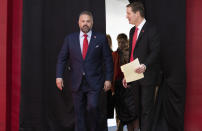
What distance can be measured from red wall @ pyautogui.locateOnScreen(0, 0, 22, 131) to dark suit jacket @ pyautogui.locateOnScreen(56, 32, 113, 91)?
0.98 meters

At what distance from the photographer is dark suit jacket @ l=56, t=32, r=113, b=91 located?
3066 mm

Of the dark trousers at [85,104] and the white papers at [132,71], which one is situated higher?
the white papers at [132,71]

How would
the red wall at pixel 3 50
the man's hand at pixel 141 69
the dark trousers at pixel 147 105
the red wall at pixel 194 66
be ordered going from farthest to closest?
1. the red wall at pixel 3 50
2. the red wall at pixel 194 66
3. the dark trousers at pixel 147 105
4. the man's hand at pixel 141 69

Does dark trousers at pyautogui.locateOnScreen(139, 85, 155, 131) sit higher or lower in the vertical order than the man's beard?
lower

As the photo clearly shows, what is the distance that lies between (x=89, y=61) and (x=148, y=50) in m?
0.63

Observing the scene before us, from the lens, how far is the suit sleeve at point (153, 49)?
2832 millimetres

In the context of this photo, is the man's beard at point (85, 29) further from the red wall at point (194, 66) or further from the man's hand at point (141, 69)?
the red wall at point (194, 66)

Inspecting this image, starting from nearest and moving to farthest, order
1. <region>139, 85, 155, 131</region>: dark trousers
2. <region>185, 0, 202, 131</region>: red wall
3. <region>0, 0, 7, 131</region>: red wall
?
<region>139, 85, 155, 131</region>: dark trousers → <region>185, 0, 202, 131</region>: red wall → <region>0, 0, 7, 131</region>: red wall

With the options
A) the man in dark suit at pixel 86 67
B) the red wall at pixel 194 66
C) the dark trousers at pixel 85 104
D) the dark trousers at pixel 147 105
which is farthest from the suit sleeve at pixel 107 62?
the red wall at pixel 194 66

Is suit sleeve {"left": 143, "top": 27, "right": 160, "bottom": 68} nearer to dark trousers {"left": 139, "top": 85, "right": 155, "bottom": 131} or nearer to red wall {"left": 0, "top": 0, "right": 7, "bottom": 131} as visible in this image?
dark trousers {"left": 139, "top": 85, "right": 155, "bottom": 131}

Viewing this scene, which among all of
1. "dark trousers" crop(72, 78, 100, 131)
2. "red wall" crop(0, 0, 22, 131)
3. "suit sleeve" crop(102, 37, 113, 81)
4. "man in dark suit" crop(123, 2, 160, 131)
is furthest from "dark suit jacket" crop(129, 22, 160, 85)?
"red wall" crop(0, 0, 22, 131)

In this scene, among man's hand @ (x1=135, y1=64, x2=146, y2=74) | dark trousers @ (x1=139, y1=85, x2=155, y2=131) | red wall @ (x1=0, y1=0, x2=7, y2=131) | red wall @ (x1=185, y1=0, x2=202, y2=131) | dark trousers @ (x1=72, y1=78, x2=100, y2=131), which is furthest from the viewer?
red wall @ (x1=0, y1=0, x2=7, y2=131)

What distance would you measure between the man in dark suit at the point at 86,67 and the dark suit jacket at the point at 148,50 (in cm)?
37

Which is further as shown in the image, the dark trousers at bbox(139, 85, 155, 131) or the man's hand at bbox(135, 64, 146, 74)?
the dark trousers at bbox(139, 85, 155, 131)
